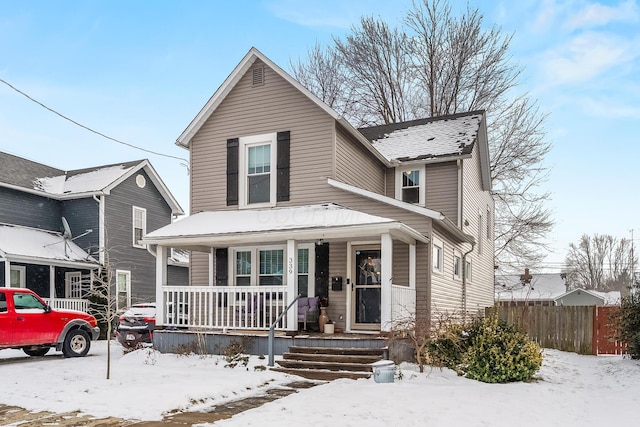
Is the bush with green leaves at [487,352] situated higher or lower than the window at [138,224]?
lower

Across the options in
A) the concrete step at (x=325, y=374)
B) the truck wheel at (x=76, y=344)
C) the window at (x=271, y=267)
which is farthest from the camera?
the window at (x=271, y=267)

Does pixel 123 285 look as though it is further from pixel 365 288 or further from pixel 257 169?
pixel 365 288

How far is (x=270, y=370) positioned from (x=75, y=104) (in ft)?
41.6

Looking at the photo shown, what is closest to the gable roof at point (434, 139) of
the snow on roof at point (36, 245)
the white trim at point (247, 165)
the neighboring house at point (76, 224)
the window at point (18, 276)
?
the white trim at point (247, 165)

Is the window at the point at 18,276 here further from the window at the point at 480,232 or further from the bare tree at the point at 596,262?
the bare tree at the point at 596,262

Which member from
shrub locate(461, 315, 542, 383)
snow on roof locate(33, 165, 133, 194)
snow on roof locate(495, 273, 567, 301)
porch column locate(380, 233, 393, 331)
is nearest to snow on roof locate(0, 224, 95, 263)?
snow on roof locate(33, 165, 133, 194)

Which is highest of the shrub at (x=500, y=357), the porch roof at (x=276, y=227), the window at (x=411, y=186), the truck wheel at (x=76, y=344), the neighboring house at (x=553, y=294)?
the window at (x=411, y=186)

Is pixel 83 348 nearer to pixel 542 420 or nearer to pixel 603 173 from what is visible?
pixel 542 420

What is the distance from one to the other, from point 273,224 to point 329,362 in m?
3.72

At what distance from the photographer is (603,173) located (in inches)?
901

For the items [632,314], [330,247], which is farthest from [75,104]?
[632,314]

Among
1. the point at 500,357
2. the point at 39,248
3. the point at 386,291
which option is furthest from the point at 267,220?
the point at 39,248

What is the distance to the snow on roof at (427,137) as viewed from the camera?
53.7 ft

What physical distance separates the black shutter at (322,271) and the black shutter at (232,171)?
→ 289 cm
